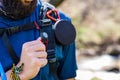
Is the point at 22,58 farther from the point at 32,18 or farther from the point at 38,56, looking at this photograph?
the point at 32,18

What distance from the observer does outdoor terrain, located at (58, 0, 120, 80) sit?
35.2 ft

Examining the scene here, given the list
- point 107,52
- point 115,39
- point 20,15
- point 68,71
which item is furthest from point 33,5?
point 115,39

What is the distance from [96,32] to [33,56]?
35.2 ft

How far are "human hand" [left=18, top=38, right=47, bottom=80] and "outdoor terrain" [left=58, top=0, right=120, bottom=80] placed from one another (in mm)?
7333

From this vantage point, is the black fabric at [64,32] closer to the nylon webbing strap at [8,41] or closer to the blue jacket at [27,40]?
the blue jacket at [27,40]

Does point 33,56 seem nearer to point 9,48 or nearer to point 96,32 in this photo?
point 9,48

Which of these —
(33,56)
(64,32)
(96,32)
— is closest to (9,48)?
(33,56)

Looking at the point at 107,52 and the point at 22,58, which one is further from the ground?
the point at 22,58

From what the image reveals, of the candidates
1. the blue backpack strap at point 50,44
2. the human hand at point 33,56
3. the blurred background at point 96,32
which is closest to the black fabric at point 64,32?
the blue backpack strap at point 50,44

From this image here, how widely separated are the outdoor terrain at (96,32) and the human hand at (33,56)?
7333mm

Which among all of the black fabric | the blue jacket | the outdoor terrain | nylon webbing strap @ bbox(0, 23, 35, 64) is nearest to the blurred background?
the outdoor terrain

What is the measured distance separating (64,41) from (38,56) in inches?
11.3

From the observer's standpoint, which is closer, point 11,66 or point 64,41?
point 11,66

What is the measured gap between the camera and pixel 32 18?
2.26 meters
